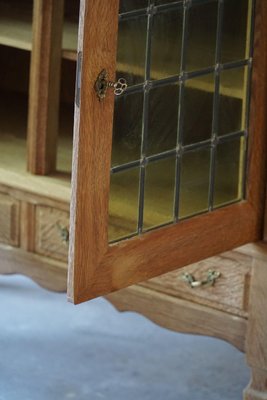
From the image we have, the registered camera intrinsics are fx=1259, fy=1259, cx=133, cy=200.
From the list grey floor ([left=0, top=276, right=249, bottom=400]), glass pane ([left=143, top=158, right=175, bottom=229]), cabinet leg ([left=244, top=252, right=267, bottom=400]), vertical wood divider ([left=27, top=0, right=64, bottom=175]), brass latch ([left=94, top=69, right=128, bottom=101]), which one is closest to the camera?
brass latch ([left=94, top=69, right=128, bottom=101])

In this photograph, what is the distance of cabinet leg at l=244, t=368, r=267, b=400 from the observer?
270 centimetres

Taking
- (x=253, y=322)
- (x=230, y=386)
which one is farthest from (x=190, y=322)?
(x=230, y=386)

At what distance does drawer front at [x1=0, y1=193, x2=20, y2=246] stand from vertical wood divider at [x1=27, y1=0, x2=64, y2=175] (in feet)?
0.30

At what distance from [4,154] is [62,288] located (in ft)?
1.24

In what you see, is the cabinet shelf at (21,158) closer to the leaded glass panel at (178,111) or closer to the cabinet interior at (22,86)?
the cabinet interior at (22,86)

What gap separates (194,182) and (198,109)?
0.14 metres

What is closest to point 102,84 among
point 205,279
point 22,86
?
point 205,279

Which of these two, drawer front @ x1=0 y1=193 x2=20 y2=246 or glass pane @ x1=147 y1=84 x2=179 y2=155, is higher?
glass pane @ x1=147 y1=84 x2=179 y2=155

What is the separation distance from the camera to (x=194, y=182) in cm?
246

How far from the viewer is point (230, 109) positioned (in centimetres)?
251

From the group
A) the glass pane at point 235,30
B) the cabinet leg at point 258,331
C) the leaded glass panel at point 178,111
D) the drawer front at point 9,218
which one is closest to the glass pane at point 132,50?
the leaded glass panel at point 178,111

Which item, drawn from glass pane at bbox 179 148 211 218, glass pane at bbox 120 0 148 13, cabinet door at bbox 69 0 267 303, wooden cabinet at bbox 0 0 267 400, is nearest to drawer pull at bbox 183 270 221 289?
wooden cabinet at bbox 0 0 267 400

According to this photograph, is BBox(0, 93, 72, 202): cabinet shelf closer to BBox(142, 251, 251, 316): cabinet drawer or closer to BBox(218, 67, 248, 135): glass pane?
BBox(142, 251, 251, 316): cabinet drawer

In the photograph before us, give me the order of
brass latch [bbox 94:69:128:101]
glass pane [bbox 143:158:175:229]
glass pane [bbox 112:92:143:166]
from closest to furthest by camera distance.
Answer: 1. brass latch [bbox 94:69:128:101]
2. glass pane [bbox 112:92:143:166]
3. glass pane [bbox 143:158:175:229]
